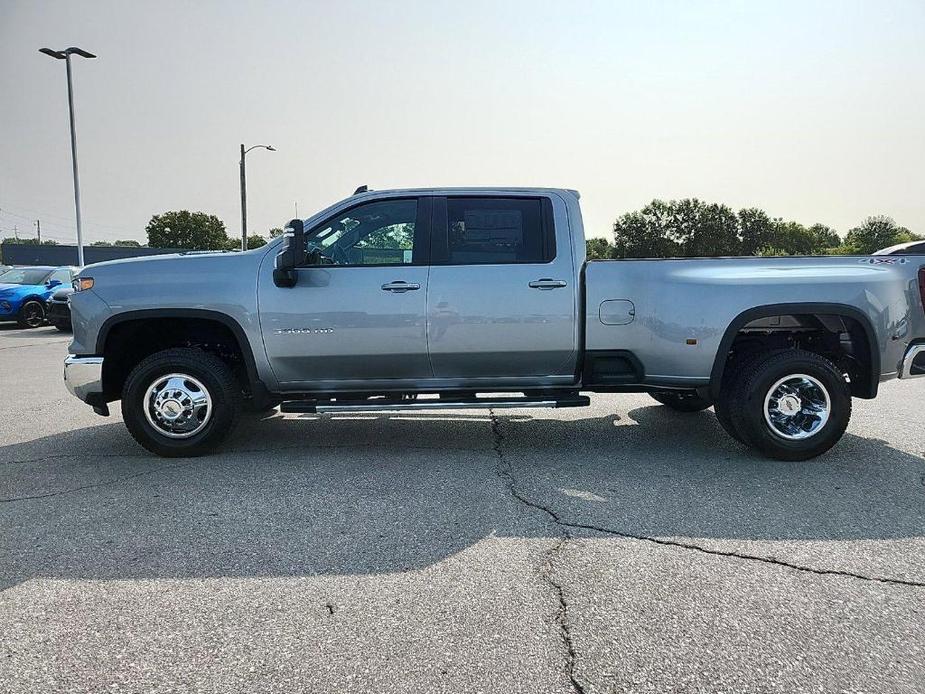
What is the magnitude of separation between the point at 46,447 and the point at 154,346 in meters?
1.25

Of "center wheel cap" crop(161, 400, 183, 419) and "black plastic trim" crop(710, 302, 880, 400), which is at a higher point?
"black plastic trim" crop(710, 302, 880, 400)

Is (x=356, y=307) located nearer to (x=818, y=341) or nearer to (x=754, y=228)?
A: (x=818, y=341)

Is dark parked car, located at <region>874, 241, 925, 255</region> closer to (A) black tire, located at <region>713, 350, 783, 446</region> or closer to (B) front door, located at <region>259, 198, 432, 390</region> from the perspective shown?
(A) black tire, located at <region>713, 350, 783, 446</region>

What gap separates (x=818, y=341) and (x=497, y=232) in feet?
9.13

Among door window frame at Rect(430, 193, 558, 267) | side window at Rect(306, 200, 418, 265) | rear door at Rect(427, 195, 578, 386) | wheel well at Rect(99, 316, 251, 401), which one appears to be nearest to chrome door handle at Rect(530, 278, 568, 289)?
rear door at Rect(427, 195, 578, 386)

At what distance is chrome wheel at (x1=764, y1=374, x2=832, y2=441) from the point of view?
17.2 ft

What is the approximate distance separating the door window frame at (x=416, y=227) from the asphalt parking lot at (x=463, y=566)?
148 cm

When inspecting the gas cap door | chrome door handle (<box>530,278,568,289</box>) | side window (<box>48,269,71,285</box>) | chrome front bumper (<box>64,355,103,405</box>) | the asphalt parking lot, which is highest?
side window (<box>48,269,71,285</box>)

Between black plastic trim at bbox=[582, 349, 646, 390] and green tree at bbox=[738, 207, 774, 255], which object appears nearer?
black plastic trim at bbox=[582, 349, 646, 390]

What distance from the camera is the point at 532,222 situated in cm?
550

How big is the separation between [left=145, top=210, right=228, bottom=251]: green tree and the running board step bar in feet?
281

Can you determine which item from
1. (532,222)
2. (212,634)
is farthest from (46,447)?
(532,222)

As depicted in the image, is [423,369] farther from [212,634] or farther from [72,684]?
[72,684]

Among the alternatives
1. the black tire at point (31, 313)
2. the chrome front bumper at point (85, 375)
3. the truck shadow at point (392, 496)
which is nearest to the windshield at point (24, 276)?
the black tire at point (31, 313)
